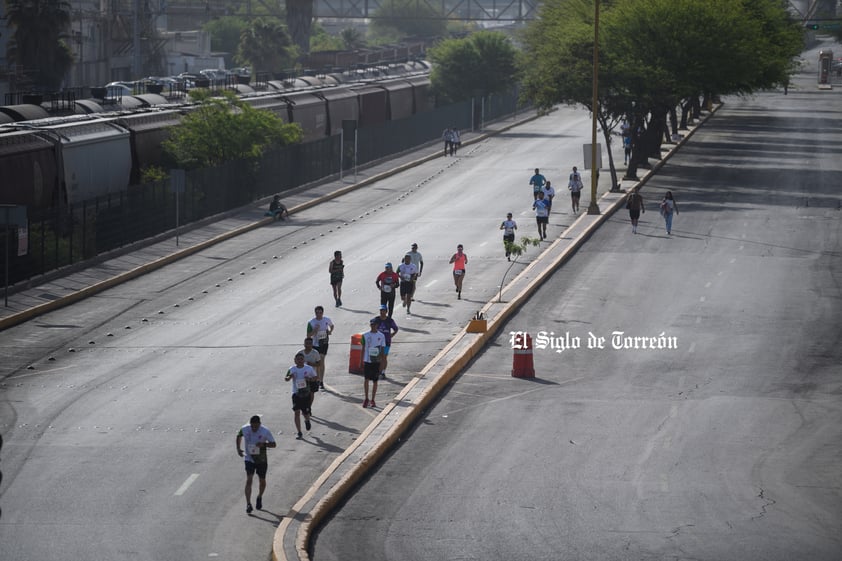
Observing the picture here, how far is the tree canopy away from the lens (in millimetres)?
103000

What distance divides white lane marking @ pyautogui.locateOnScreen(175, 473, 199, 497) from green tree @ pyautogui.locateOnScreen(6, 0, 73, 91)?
75.6m

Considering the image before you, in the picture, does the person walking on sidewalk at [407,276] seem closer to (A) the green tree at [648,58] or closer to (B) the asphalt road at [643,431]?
(B) the asphalt road at [643,431]

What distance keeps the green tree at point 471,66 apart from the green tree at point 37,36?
26.3m

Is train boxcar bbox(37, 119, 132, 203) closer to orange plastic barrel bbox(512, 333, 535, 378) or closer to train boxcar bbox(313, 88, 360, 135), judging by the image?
orange plastic barrel bbox(512, 333, 535, 378)

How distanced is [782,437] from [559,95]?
152 feet

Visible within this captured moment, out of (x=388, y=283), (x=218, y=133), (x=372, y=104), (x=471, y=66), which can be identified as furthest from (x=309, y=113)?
(x=388, y=283)

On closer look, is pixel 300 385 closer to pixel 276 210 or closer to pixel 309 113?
pixel 276 210

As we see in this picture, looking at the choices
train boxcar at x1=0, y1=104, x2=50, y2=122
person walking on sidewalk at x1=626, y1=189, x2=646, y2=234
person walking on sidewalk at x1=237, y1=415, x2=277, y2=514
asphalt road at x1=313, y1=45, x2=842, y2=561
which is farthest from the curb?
train boxcar at x1=0, y1=104, x2=50, y2=122

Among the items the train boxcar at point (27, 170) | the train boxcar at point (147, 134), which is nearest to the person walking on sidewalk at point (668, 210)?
the train boxcar at point (147, 134)

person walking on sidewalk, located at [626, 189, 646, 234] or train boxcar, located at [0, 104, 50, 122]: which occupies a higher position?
train boxcar, located at [0, 104, 50, 122]

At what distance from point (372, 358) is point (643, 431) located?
16.3 feet

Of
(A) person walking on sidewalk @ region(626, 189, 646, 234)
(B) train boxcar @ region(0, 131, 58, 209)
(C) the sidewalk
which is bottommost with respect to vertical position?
(C) the sidewalk

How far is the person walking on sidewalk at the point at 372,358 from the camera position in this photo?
2552 cm

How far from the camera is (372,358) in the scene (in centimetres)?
2548
